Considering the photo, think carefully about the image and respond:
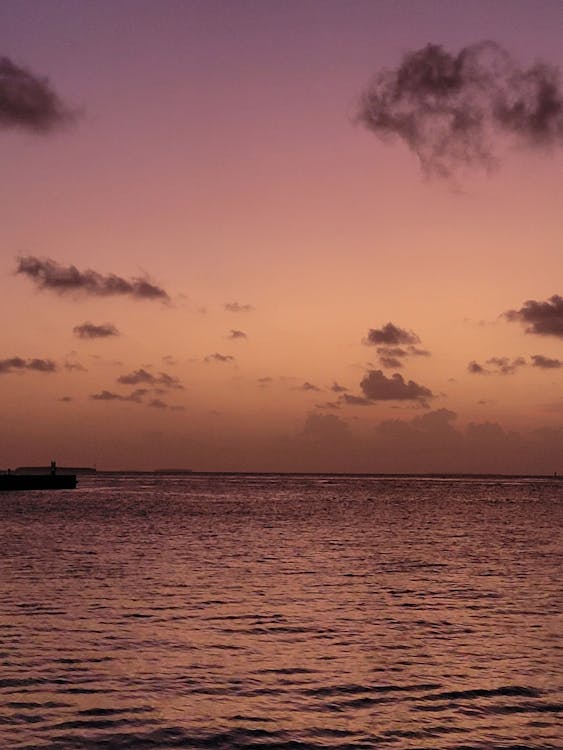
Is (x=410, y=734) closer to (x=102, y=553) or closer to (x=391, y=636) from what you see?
(x=391, y=636)

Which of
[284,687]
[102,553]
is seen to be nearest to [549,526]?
[102,553]

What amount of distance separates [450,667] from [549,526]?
233 feet

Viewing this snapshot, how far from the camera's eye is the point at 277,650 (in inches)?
993

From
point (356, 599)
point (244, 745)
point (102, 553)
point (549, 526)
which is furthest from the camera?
point (549, 526)

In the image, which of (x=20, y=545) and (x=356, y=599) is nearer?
(x=356, y=599)

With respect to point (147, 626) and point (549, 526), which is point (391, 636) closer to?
point (147, 626)

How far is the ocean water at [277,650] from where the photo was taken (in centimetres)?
1786

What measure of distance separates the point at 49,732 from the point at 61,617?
43.4 feet

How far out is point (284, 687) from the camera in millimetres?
21094

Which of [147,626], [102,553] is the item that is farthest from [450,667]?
[102,553]

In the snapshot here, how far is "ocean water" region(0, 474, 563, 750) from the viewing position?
703 inches

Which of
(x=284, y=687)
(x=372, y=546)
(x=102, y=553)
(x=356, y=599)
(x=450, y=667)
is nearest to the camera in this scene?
(x=284, y=687)

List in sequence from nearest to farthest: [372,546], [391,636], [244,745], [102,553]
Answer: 1. [244,745]
2. [391,636]
3. [102,553]
4. [372,546]

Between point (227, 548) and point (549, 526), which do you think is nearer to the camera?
point (227, 548)
